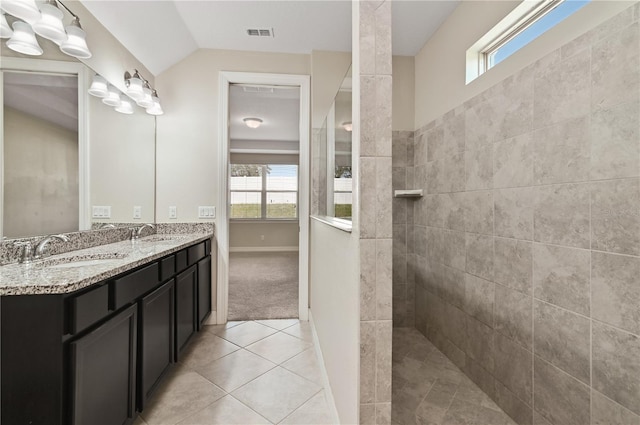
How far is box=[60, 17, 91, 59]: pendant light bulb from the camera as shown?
5.50 feet

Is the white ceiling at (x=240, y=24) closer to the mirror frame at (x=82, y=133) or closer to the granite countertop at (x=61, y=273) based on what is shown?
the mirror frame at (x=82, y=133)

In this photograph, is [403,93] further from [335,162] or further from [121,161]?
[121,161]

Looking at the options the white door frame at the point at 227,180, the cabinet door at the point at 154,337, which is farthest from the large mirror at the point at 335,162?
the cabinet door at the point at 154,337

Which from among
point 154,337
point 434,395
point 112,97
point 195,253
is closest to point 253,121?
point 112,97

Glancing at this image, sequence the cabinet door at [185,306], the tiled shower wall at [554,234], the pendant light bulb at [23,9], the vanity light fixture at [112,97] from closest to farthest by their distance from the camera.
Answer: the tiled shower wall at [554,234] < the pendant light bulb at [23,9] < the cabinet door at [185,306] < the vanity light fixture at [112,97]

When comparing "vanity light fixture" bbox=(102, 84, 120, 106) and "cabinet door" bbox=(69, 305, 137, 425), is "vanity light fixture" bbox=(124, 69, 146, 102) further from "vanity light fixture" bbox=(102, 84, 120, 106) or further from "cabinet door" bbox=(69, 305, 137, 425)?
"cabinet door" bbox=(69, 305, 137, 425)

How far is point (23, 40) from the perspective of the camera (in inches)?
56.3

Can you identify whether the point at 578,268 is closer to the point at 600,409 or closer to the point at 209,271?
the point at 600,409

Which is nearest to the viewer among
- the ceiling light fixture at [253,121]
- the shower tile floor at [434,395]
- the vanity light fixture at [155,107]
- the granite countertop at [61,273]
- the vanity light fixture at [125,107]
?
the granite countertop at [61,273]

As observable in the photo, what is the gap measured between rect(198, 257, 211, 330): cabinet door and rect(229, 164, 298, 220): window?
4.58m

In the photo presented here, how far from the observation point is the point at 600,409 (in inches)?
45.1

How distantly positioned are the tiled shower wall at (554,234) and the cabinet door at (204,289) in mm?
2071

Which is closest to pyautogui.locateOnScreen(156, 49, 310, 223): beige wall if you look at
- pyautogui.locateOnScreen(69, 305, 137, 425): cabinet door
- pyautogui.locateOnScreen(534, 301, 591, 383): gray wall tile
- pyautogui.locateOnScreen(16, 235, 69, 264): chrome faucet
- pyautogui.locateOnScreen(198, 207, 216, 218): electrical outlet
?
pyautogui.locateOnScreen(198, 207, 216, 218): electrical outlet

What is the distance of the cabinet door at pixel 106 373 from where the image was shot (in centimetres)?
103
